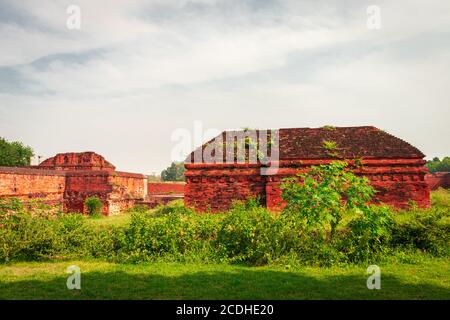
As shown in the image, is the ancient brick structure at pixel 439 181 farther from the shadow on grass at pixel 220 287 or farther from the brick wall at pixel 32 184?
the brick wall at pixel 32 184

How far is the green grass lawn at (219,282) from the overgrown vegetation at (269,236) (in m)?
0.43

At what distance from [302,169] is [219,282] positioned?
7722 mm

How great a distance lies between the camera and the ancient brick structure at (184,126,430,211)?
39.9 ft

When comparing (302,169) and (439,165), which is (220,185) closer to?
(302,169)

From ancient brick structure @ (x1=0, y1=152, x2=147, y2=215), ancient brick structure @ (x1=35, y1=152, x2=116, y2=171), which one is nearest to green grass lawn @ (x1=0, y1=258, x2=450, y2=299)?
ancient brick structure @ (x1=0, y1=152, x2=147, y2=215)

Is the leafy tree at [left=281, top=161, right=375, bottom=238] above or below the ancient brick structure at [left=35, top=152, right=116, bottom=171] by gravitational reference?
below

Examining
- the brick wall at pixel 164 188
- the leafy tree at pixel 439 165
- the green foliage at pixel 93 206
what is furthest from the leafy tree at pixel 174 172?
the green foliage at pixel 93 206

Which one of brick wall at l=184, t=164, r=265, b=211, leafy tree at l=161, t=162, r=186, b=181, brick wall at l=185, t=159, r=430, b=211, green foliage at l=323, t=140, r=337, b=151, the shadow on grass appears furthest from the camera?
leafy tree at l=161, t=162, r=186, b=181

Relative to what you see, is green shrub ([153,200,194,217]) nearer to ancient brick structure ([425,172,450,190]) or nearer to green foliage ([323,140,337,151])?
green foliage ([323,140,337,151])

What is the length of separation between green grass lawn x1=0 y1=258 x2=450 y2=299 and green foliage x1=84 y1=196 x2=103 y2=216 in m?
13.3

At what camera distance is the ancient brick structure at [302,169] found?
1217 cm

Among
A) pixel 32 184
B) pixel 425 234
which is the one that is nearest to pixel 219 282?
pixel 425 234

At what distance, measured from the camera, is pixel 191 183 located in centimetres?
1321

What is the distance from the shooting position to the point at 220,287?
557 cm
